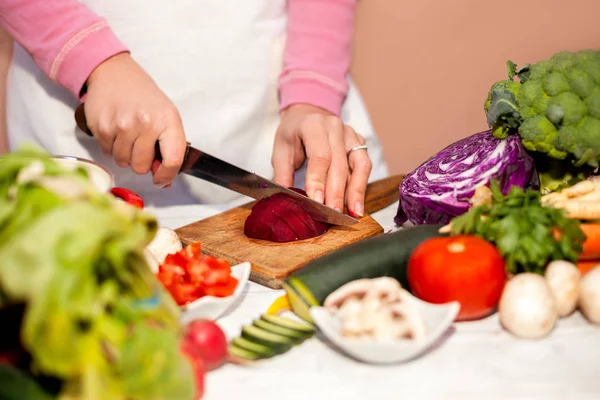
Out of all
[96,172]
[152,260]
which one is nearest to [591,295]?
[152,260]

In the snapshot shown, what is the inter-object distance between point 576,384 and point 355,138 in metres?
0.94

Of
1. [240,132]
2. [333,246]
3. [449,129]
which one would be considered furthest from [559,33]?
[333,246]

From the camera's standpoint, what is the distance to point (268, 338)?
0.91m

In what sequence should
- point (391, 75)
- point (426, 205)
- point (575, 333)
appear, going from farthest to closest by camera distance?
point (391, 75), point (426, 205), point (575, 333)

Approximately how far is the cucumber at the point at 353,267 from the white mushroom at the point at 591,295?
251 mm

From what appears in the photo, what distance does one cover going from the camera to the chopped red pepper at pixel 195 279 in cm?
103

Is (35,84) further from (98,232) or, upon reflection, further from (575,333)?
(575,333)

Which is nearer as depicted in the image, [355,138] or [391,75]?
[355,138]

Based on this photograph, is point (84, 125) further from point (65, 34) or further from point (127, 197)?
point (127, 197)

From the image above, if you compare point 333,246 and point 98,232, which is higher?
point 98,232

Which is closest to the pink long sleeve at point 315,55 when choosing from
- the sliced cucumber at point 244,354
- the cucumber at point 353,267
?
the cucumber at point 353,267

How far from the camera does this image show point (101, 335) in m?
0.65

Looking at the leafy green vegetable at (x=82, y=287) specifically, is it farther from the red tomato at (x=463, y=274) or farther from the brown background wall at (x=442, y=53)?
the brown background wall at (x=442, y=53)

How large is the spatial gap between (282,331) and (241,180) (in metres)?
0.55
